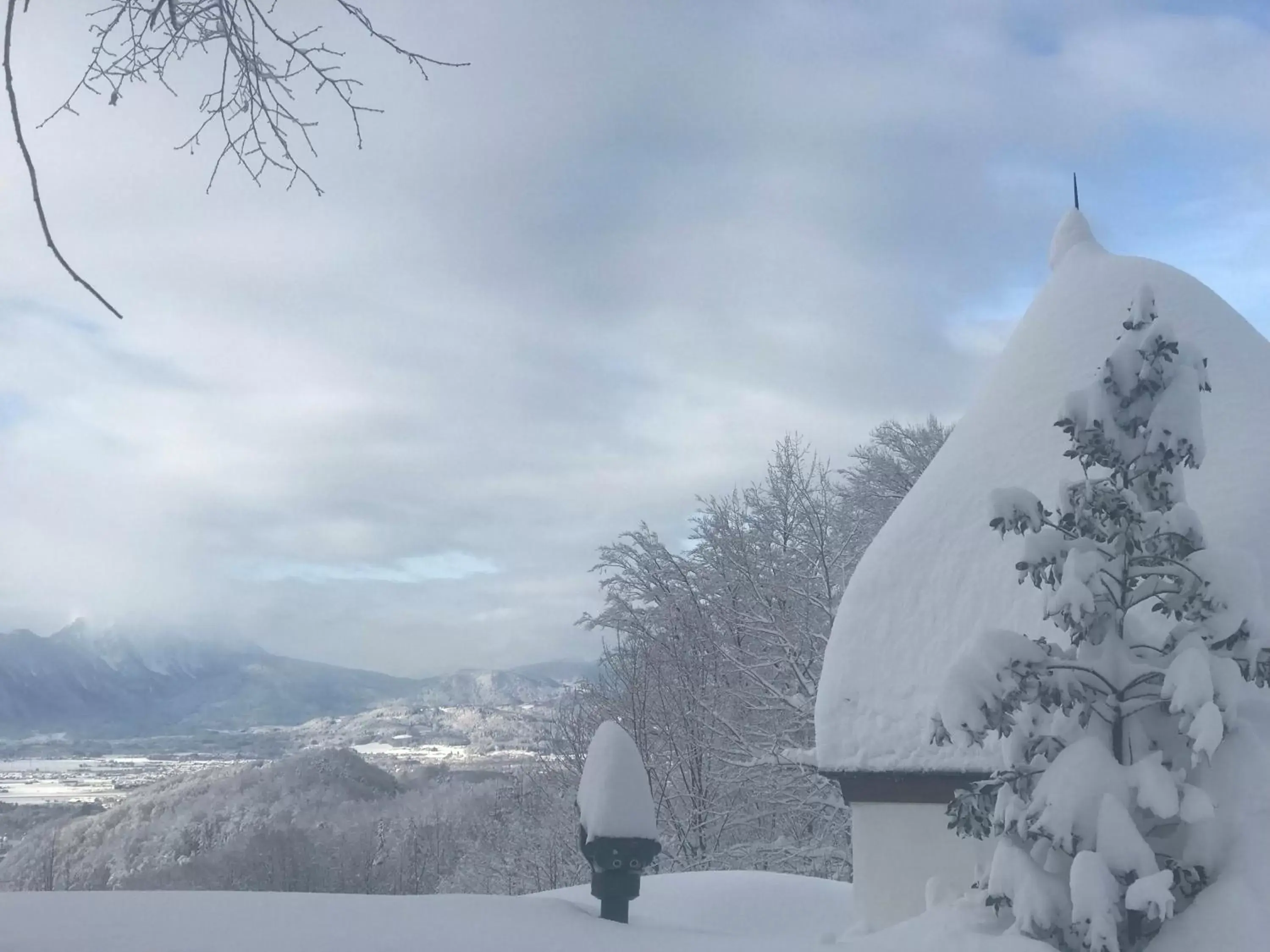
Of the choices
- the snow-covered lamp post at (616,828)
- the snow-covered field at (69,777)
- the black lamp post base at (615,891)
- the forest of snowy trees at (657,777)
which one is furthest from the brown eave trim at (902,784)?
the snow-covered field at (69,777)

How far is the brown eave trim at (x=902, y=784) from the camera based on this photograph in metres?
7.81

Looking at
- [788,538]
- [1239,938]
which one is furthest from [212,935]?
[788,538]

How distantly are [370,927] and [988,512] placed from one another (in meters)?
4.67

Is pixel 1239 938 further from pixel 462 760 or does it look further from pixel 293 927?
pixel 462 760

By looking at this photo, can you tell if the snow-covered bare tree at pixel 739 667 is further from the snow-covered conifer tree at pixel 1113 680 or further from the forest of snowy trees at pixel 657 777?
the snow-covered conifer tree at pixel 1113 680

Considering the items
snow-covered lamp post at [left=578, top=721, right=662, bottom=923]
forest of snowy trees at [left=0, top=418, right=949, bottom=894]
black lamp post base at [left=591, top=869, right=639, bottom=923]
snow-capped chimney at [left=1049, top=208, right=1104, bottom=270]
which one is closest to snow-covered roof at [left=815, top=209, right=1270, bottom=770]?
snow-capped chimney at [left=1049, top=208, right=1104, bottom=270]

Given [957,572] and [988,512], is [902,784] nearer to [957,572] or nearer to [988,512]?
[957,572]

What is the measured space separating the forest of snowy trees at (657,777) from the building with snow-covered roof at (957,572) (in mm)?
5394

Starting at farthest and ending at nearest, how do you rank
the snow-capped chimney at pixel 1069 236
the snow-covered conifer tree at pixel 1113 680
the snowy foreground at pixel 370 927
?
1. the snow-capped chimney at pixel 1069 236
2. the snow-covered conifer tree at pixel 1113 680
3. the snowy foreground at pixel 370 927

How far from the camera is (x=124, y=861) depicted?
2469 cm

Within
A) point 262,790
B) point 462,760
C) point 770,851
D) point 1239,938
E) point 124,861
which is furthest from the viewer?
point 462,760

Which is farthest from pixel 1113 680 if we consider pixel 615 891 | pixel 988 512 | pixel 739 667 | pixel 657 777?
pixel 657 777

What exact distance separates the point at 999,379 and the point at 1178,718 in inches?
201

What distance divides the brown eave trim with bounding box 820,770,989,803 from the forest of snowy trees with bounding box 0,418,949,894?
5329 millimetres
